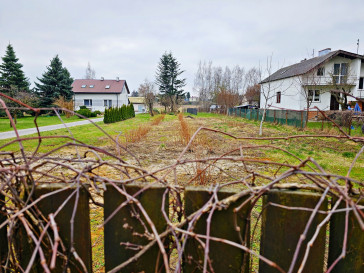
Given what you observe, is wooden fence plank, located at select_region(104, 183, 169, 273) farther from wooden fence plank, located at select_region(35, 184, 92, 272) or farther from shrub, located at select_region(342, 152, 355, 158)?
shrub, located at select_region(342, 152, 355, 158)

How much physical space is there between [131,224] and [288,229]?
567 millimetres

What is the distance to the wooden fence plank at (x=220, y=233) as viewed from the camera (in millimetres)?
842

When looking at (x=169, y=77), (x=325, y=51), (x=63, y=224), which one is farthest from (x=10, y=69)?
(x=325, y=51)

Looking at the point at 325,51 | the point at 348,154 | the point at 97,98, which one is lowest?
the point at 348,154

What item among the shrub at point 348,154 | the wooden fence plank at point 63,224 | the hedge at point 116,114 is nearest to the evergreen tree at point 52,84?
the hedge at point 116,114

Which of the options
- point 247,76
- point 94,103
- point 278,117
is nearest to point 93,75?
point 94,103

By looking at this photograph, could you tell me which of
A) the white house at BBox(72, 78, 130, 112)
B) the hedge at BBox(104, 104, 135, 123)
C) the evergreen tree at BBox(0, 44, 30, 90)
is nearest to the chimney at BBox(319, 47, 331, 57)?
the hedge at BBox(104, 104, 135, 123)

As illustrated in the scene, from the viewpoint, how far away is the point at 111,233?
899 mm

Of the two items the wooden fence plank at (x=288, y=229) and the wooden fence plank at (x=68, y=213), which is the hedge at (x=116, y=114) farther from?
the wooden fence plank at (x=288, y=229)

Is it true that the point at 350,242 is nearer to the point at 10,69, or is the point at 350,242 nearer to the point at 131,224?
the point at 131,224

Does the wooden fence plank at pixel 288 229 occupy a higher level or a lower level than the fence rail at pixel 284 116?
lower

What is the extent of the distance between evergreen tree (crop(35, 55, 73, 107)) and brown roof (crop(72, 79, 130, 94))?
1051cm

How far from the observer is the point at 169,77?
45.6 meters

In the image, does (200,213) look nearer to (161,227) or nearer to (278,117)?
(161,227)
